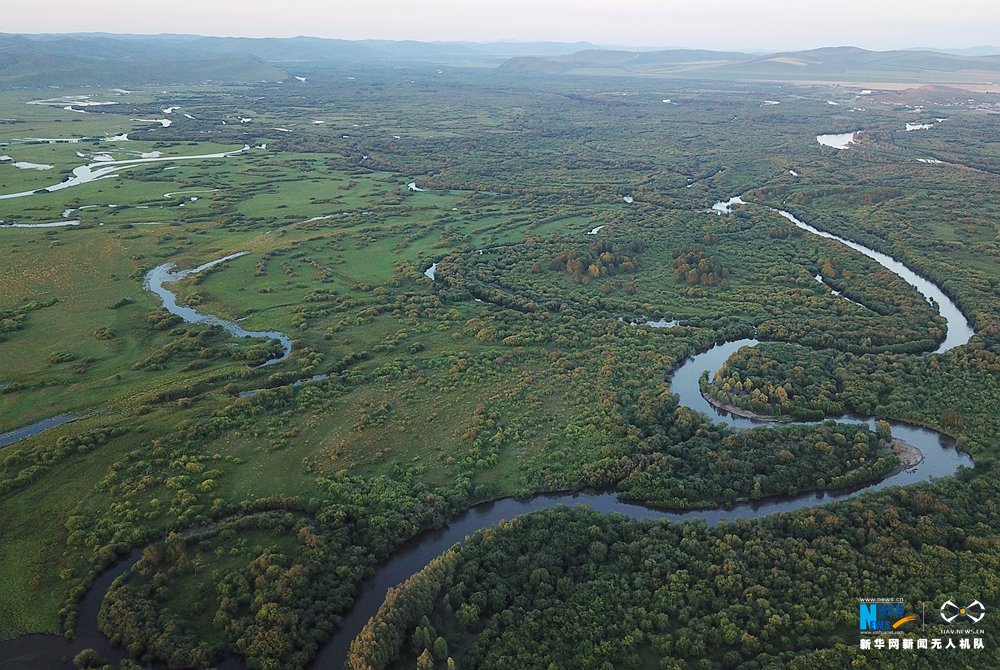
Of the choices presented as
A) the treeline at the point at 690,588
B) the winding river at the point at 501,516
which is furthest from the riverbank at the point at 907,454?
the treeline at the point at 690,588

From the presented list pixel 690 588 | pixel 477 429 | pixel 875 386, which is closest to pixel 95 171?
pixel 477 429

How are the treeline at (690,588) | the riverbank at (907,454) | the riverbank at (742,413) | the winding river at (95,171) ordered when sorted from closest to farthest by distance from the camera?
the treeline at (690,588)
the riverbank at (907,454)
the riverbank at (742,413)
the winding river at (95,171)

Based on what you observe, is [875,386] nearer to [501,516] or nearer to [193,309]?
[501,516]

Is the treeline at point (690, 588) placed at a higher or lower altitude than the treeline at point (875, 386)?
lower

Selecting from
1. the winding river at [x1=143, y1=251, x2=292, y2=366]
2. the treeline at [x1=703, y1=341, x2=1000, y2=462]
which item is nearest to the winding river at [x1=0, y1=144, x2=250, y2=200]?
the winding river at [x1=143, y1=251, x2=292, y2=366]

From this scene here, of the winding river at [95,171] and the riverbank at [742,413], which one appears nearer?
the riverbank at [742,413]

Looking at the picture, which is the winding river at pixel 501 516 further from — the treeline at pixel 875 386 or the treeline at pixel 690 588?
the treeline at pixel 690 588

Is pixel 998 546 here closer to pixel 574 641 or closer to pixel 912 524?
pixel 912 524

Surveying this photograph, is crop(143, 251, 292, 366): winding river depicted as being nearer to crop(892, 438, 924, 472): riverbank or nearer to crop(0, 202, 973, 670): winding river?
crop(0, 202, 973, 670): winding river
